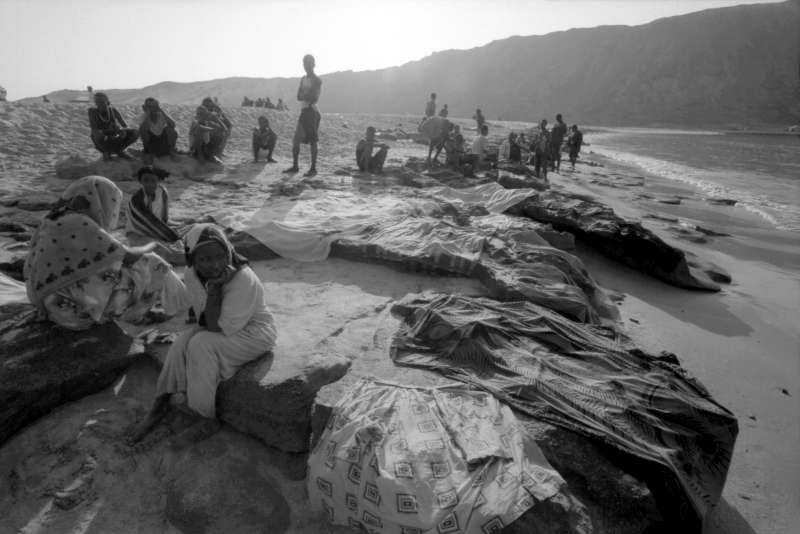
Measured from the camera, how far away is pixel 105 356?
8.87 feet

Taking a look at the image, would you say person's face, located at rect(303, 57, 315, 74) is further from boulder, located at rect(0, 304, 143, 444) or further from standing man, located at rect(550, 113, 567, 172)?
standing man, located at rect(550, 113, 567, 172)

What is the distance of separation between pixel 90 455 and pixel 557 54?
9010cm

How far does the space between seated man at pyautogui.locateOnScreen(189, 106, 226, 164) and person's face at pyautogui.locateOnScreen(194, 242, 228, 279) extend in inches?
283

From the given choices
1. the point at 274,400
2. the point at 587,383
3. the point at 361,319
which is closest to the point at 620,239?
the point at 587,383

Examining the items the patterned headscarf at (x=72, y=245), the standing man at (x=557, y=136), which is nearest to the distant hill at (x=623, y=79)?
the standing man at (x=557, y=136)

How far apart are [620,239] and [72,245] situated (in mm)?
5733

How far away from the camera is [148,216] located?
14.4 feet

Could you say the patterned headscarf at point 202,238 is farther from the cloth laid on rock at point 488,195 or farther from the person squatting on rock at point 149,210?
the cloth laid on rock at point 488,195

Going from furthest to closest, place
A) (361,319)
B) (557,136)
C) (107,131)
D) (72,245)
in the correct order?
1. (557,136)
2. (107,131)
3. (361,319)
4. (72,245)

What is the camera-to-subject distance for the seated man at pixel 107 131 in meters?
7.34

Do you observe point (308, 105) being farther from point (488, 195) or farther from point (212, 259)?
point (212, 259)

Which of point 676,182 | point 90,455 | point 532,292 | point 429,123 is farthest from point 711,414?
point 676,182

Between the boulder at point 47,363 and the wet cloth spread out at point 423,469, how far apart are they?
5.30ft

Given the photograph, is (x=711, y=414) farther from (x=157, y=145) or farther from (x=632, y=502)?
(x=157, y=145)
